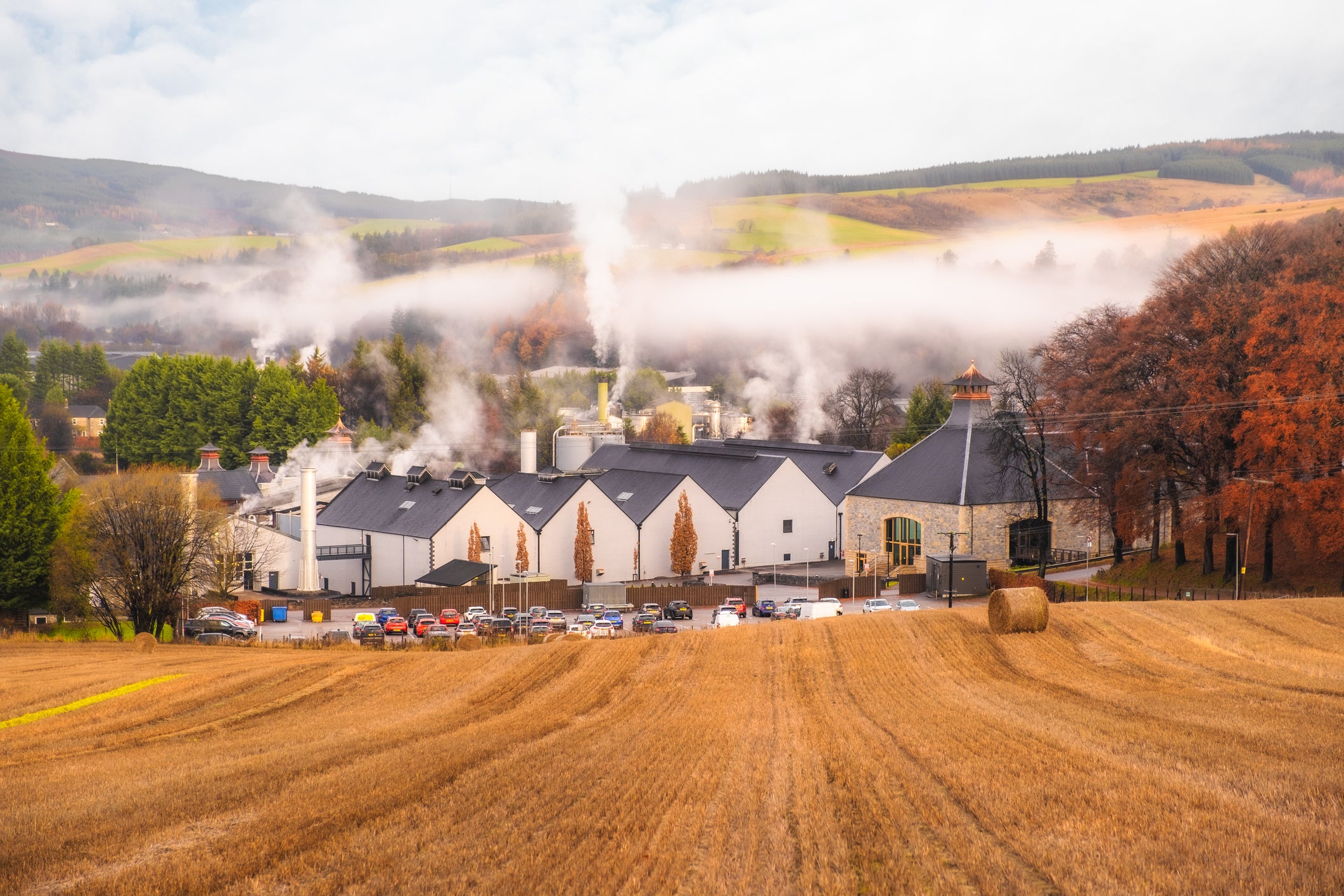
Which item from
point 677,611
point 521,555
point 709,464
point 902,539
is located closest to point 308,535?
point 521,555

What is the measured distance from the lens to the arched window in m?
57.6

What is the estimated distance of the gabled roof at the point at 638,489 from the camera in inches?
2415

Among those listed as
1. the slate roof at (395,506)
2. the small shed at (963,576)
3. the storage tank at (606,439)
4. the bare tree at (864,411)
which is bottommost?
the small shed at (963,576)

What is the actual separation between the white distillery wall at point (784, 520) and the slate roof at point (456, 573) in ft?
51.6

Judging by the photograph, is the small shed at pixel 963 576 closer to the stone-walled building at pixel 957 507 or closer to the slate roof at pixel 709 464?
the stone-walled building at pixel 957 507

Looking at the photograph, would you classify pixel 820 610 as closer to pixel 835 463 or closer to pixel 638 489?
pixel 638 489

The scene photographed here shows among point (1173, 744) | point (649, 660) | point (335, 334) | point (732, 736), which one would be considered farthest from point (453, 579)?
point (335, 334)

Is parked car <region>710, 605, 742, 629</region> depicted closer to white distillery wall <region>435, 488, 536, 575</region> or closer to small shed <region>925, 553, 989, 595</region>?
small shed <region>925, 553, 989, 595</region>

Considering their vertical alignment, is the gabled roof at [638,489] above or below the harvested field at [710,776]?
above

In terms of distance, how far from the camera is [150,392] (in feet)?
346

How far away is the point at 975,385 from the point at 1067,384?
36.1ft

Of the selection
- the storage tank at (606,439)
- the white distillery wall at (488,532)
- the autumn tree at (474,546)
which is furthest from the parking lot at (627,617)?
the storage tank at (606,439)

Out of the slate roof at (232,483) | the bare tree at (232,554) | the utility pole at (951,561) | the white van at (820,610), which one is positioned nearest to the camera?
the white van at (820,610)

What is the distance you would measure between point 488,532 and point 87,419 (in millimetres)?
99958
